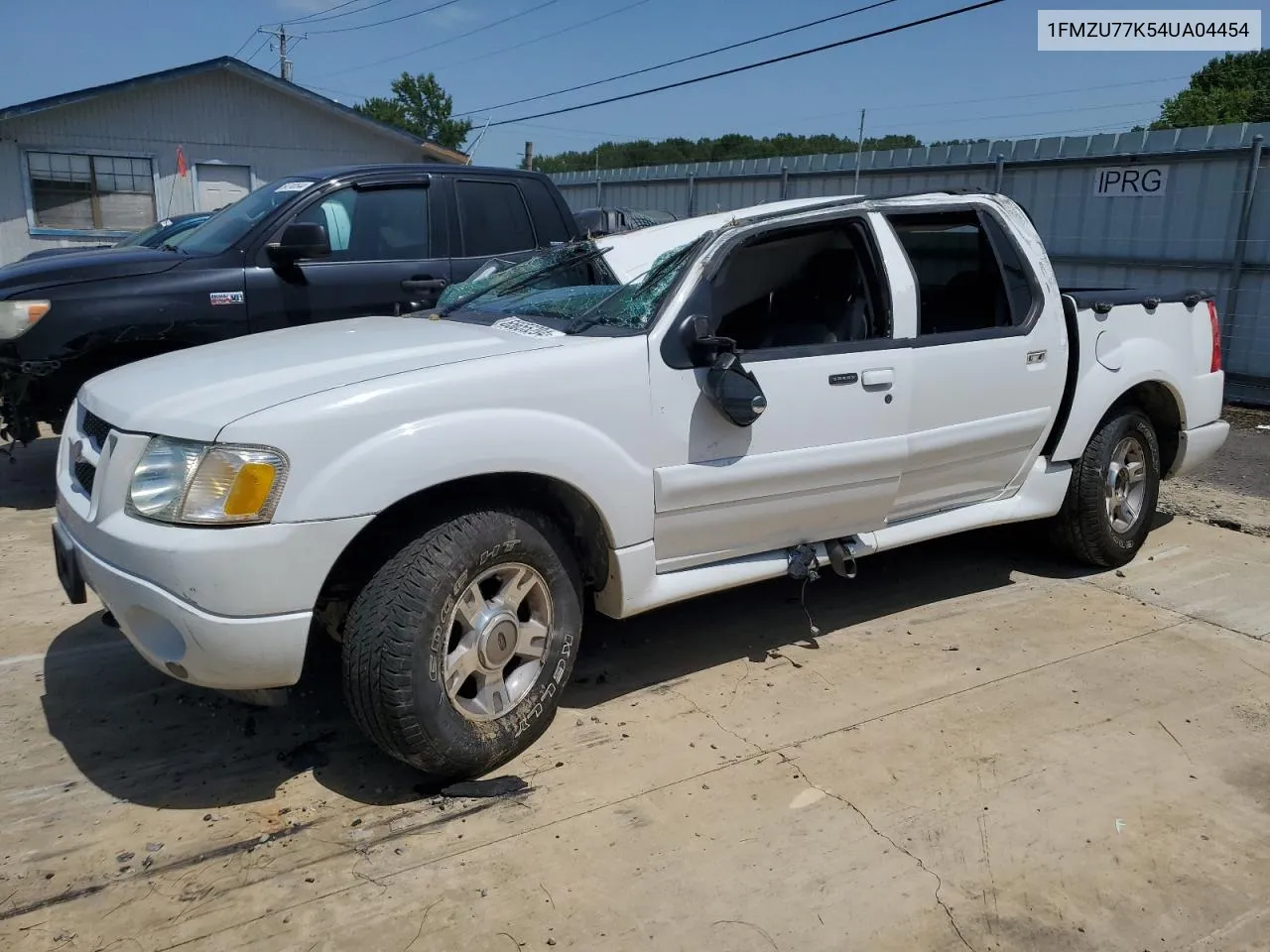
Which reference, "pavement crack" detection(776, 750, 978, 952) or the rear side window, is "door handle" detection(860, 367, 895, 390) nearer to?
"pavement crack" detection(776, 750, 978, 952)

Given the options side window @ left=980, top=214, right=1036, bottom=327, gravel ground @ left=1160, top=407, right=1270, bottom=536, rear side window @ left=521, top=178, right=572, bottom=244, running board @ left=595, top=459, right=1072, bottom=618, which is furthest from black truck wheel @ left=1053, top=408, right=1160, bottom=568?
rear side window @ left=521, top=178, right=572, bottom=244

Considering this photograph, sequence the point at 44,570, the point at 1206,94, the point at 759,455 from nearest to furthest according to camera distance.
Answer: the point at 759,455
the point at 44,570
the point at 1206,94

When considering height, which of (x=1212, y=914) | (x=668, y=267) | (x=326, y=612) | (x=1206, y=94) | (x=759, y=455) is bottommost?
(x=1212, y=914)

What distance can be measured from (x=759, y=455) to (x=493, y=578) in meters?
1.09

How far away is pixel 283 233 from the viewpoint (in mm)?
5941

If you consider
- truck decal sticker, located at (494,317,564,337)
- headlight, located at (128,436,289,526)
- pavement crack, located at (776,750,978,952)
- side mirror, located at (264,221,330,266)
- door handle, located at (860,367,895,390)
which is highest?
side mirror, located at (264,221,330,266)

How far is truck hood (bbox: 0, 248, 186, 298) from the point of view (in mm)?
5707

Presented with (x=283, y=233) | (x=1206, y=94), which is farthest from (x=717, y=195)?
(x=1206, y=94)

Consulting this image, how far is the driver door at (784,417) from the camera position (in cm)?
351

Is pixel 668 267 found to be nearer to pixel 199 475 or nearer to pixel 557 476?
pixel 557 476

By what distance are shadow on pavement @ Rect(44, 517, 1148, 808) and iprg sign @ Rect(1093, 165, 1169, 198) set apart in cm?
724

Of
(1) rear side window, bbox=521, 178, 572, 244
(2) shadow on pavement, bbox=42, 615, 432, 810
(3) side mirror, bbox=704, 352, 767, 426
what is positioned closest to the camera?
(2) shadow on pavement, bbox=42, 615, 432, 810

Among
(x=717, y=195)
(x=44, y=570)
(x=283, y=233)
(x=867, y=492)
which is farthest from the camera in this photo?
(x=717, y=195)

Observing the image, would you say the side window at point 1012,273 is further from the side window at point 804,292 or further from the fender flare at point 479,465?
the fender flare at point 479,465
